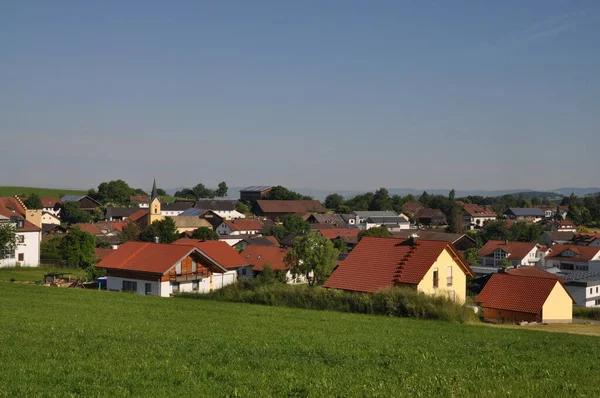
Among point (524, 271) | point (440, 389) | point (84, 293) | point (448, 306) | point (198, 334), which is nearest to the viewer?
point (440, 389)

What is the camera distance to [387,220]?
5876 inches

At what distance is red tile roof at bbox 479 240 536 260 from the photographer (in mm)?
90812

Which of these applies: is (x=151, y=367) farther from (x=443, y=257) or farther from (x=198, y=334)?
(x=443, y=257)

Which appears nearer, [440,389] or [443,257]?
[440,389]

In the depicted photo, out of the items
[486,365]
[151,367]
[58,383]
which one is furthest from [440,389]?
[58,383]

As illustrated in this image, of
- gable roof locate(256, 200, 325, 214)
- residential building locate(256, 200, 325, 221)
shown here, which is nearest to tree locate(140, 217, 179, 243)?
residential building locate(256, 200, 325, 221)

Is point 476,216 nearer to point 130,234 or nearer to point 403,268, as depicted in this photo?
point 130,234

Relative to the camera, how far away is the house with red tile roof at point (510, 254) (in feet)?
297

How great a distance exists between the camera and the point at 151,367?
472 inches

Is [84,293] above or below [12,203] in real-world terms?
below

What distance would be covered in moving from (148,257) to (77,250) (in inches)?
672

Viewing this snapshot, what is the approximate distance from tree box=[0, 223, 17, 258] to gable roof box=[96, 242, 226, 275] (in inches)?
495

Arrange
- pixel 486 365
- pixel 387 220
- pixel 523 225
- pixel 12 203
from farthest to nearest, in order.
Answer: pixel 387 220
pixel 523 225
pixel 12 203
pixel 486 365

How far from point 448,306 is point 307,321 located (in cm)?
786
